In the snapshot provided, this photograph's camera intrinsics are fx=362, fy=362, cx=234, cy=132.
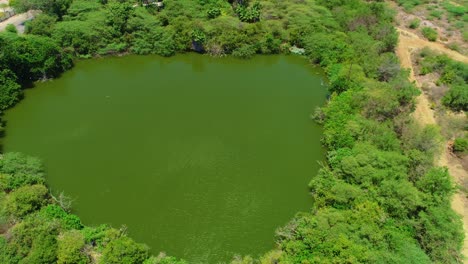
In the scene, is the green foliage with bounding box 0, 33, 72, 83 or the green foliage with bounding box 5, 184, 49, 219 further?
the green foliage with bounding box 0, 33, 72, 83

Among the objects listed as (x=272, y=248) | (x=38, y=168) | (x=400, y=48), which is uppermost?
(x=400, y=48)

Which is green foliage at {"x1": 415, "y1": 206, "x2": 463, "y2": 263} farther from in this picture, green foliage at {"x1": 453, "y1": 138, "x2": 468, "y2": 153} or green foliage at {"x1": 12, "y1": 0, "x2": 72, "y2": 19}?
green foliage at {"x1": 12, "y1": 0, "x2": 72, "y2": 19}

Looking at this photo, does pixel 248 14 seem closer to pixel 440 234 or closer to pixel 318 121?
pixel 318 121

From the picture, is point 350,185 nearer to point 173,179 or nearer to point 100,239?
point 173,179

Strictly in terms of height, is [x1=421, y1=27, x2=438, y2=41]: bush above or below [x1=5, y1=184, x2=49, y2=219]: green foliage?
above

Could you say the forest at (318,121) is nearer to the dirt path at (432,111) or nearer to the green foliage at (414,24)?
the dirt path at (432,111)

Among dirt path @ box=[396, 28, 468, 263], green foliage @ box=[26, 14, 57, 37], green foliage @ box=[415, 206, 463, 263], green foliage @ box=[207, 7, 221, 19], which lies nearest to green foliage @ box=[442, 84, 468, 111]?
dirt path @ box=[396, 28, 468, 263]

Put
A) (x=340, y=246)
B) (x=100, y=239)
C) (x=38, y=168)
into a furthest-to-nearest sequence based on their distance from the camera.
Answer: (x=38, y=168) < (x=100, y=239) < (x=340, y=246)

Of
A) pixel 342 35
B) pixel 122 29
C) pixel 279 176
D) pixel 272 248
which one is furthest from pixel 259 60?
pixel 272 248
